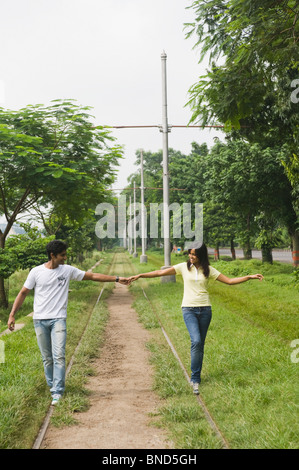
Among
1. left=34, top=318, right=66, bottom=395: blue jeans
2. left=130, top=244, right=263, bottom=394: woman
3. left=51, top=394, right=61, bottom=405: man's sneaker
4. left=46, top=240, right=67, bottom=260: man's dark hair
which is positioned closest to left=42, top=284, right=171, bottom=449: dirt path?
left=51, top=394, right=61, bottom=405: man's sneaker

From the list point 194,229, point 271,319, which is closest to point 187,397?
point 271,319

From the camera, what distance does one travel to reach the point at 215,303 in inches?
615

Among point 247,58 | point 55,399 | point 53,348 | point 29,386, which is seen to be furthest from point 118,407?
point 247,58

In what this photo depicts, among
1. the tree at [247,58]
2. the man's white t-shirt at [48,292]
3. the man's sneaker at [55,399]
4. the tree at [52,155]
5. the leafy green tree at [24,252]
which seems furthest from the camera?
the leafy green tree at [24,252]

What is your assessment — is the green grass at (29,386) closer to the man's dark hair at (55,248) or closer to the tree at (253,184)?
the man's dark hair at (55,248)

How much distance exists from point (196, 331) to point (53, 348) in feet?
6.55

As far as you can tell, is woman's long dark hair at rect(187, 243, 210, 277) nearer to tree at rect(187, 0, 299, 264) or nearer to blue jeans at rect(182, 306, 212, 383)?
blue jeans at rect(182, 306, 212, 383)

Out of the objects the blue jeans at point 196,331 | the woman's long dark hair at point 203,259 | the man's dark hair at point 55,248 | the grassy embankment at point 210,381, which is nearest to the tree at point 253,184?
the grassy embankment at point 210,381

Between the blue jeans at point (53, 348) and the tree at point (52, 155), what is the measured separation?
9.18m

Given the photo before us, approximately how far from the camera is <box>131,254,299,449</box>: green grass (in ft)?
16.7

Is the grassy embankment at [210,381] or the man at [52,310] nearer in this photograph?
the grassy embankment at [210,381]

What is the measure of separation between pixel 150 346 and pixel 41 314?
3.60 metres

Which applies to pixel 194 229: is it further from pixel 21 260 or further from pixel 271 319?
pixel 271 319

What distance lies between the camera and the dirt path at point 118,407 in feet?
16.9
